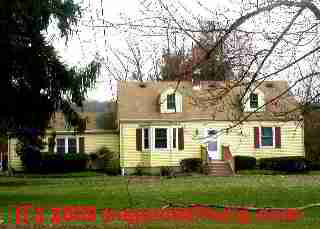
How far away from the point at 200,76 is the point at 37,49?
382 inches

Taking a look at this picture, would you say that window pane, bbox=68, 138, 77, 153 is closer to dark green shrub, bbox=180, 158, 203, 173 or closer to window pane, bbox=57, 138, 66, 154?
window pane, bbox=57, 138, 66, 154

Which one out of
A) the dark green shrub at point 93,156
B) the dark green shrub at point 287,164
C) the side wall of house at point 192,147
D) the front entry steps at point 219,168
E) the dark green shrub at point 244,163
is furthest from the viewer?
the dark green shrub at point 93,156

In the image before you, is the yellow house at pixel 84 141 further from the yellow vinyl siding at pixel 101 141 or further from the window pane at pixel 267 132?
the window pane at pixel 267 132

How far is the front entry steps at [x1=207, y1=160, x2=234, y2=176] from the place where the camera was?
34.6 meters

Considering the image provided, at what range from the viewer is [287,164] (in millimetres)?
36812

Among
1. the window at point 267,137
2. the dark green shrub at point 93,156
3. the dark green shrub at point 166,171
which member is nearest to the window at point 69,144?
the dark green shrub at point 93,156

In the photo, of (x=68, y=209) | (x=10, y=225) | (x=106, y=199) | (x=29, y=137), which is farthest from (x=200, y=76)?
(x=29, y=137)

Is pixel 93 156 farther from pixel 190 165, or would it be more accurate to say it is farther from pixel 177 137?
pixel 190 165

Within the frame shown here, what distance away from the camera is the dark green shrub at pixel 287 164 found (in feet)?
120

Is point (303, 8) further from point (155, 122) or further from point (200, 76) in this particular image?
point (155, 122)

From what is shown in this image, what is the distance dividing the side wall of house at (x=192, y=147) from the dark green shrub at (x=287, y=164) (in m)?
1.00

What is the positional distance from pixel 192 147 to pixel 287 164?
18.8 feet

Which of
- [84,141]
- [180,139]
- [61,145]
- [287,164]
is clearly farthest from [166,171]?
[61,145]

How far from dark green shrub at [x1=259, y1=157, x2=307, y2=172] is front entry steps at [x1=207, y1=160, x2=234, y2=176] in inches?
118
